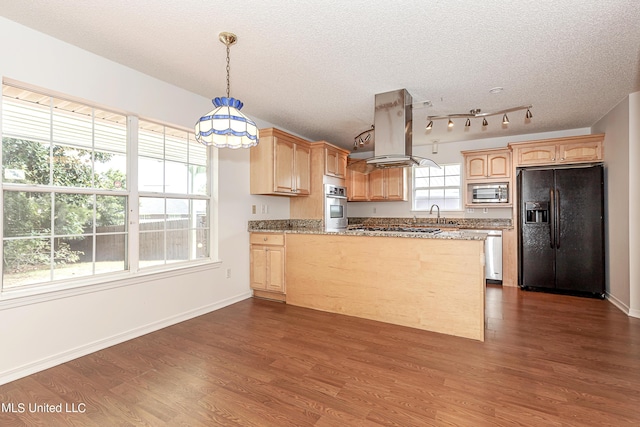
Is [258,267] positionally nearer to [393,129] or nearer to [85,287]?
[85,287]

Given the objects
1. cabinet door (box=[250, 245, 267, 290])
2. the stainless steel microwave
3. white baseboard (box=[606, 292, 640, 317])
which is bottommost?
white baseboard (box=[606, 292, 640, 317])

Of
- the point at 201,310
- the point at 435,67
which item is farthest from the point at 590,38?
the point at 201,310

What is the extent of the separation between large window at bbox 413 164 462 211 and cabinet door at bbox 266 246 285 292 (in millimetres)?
3257

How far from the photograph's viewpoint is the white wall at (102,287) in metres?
2.19

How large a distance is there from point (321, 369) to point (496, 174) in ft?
14.5

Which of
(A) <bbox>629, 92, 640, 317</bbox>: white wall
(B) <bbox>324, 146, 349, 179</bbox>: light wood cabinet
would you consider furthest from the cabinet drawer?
Result: (A) <bbox>629, 92, 640, 317</bbox>: white wall

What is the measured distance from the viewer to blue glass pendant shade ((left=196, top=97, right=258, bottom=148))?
210 centimetres

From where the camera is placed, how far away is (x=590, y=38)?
2.31 metres

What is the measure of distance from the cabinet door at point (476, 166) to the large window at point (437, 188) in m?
0.43

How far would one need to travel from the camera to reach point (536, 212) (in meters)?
4.54

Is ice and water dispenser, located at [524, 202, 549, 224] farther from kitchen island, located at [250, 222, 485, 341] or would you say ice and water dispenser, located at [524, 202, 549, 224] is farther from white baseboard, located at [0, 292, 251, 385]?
white baseboard, located at [0, 292, 251, 385]

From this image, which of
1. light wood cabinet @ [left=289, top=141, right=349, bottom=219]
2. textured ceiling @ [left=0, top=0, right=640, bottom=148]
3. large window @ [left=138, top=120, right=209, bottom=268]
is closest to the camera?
textured ceiling @ [left=0, top=0, right=640, bottom=148]

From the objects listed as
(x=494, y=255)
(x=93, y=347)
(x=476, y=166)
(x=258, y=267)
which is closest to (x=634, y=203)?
(x=494, y=255)

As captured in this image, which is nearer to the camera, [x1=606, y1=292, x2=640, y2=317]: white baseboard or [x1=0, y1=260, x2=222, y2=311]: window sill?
[x1=0, y1=260, x2=222, y2=311]: window sill
